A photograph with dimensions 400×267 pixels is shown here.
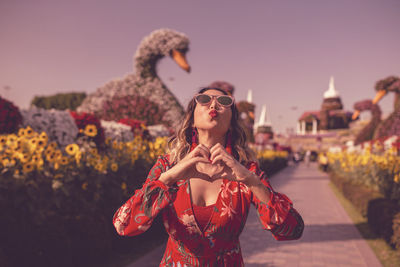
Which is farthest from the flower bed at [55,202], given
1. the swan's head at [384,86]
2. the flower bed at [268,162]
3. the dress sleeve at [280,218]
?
the swan's head at [384,86]

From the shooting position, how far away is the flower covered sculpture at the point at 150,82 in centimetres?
1177

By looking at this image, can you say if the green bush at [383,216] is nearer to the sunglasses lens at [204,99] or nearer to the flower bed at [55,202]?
the flower bed at [55,202]

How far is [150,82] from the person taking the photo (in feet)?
40.2

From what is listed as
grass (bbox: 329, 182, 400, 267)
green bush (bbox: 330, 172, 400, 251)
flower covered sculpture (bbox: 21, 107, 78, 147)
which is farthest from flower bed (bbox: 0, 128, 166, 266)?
green bush (bbox: 330, 172, 400, 251)

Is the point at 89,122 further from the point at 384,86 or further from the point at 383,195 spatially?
the point at 384,86

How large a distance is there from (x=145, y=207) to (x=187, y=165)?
34 centimetres

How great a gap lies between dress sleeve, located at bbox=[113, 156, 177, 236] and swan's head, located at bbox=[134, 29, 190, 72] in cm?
1065

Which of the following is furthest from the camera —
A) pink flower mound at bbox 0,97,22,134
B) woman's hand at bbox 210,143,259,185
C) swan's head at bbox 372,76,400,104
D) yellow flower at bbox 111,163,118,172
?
swan's head at bbox 372,76,400,104

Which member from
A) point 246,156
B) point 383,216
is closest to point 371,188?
point 383,216

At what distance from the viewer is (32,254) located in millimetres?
3426

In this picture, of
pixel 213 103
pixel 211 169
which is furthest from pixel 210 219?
A: pixel 213 103

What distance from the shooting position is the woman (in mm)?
1546

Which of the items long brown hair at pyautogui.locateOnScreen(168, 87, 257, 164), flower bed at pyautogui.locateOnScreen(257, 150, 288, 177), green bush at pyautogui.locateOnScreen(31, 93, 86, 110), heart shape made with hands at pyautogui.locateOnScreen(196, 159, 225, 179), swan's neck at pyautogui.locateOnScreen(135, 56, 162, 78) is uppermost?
swan's neck at pyautogui.locateOnScreen(135, 56, 162, 78)

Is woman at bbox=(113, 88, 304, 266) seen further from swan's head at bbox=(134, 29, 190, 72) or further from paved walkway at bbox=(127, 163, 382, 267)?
swan's head at bbox=(134, 29, 190, 72)
